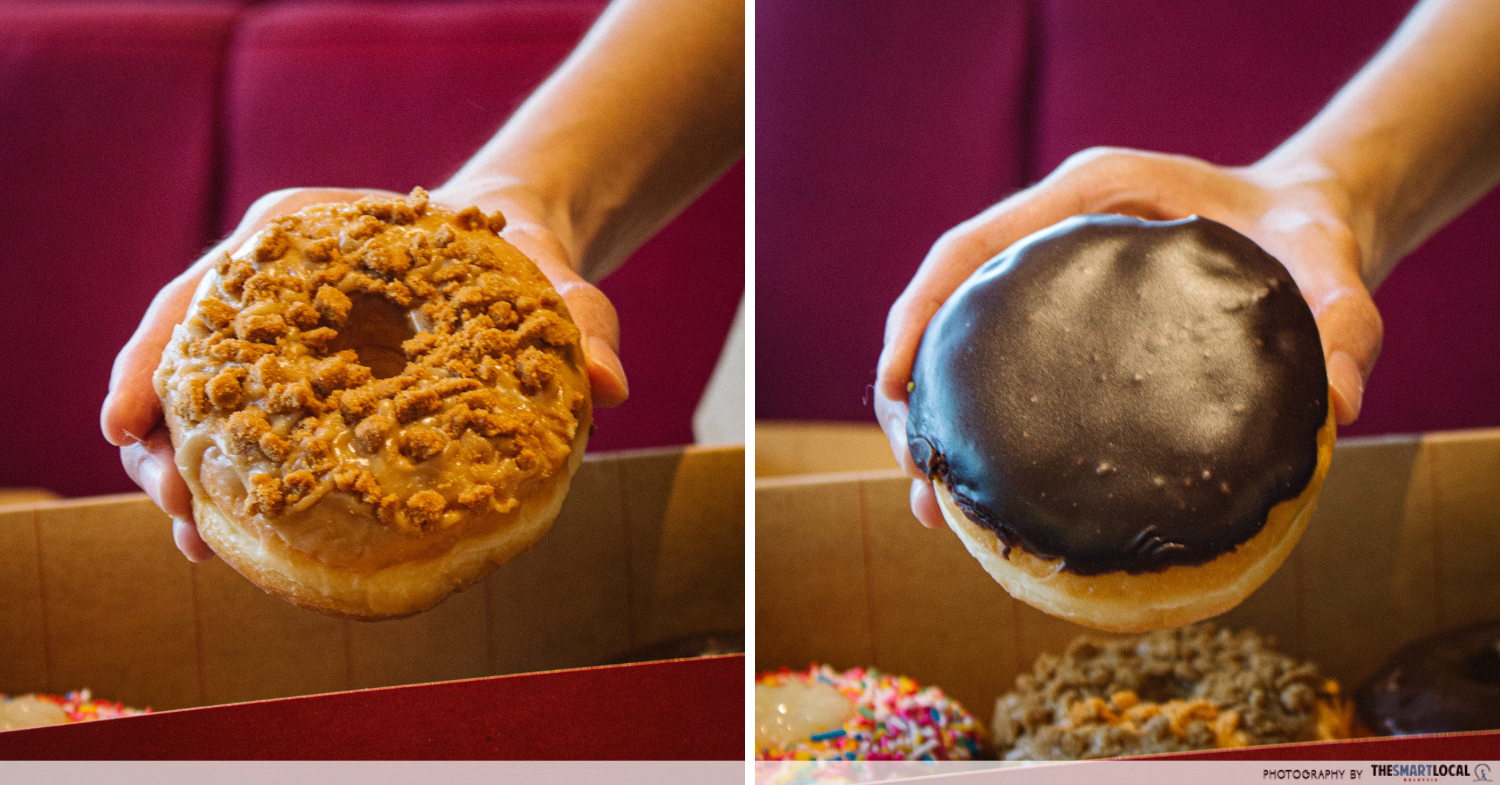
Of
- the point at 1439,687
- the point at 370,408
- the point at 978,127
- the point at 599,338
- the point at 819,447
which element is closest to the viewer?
the point at 370,408

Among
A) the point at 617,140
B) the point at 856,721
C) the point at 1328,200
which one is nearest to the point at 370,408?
the point at 617,140

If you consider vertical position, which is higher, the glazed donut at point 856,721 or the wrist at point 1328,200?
the wrist at point 1328,200

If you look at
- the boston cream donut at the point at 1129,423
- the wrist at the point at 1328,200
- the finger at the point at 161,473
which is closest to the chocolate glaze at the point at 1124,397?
the boston cream donut at the point at 1129,423

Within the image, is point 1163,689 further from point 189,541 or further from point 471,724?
point 189,541

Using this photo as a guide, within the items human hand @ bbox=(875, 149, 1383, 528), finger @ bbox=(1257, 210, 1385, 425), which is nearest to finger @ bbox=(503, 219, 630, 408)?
human hand @ bbox=(875, 149, 1383, 528)

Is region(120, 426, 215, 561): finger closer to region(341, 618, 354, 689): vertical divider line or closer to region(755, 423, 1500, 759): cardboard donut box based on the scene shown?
region(341, 618, 354, 689): vertical divider line

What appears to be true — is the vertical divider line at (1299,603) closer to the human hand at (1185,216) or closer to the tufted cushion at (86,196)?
the human hand at (1185,216)
